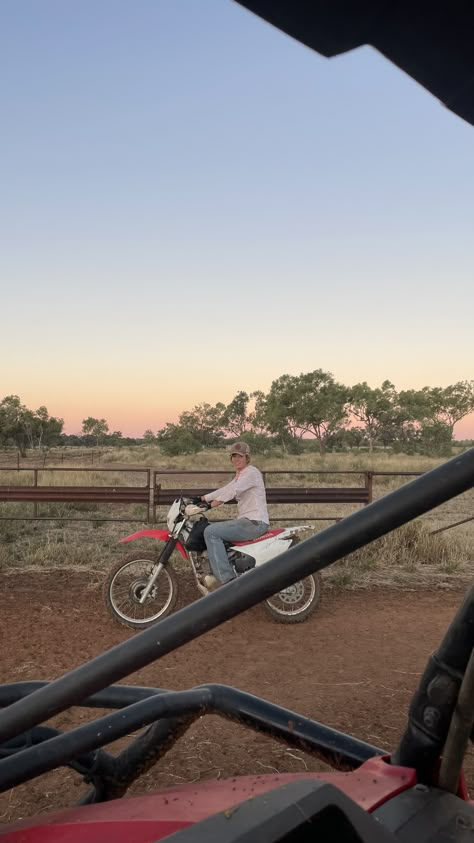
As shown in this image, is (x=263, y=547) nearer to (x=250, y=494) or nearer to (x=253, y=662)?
(x=250, y=494)

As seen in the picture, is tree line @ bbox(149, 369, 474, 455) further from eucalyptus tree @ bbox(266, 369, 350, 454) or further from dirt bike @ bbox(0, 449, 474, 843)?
dirt bike @ bbox(0, 449, 474, 843)

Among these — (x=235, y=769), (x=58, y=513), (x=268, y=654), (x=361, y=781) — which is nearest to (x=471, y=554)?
(x=268, y=654)

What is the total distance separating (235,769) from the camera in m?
3.79

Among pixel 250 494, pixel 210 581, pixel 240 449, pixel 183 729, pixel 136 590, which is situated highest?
pixel 240 449

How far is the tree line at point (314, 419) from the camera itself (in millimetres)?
55688

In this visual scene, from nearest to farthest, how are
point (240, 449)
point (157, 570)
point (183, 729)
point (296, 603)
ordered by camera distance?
point (183, 729) < point (157, 570) < point (296, 603) < point (240, 449)

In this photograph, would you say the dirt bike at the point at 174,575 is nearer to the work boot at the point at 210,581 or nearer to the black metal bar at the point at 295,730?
the work boot at the point at 210,581

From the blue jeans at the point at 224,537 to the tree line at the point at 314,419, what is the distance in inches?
1682

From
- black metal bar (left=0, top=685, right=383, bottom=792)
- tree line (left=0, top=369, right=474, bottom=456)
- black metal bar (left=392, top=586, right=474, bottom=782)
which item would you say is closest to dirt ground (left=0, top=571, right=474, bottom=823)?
black metal bar (left=0, top=685, right=383, bottom=792)

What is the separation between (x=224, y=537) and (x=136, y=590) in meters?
1.02

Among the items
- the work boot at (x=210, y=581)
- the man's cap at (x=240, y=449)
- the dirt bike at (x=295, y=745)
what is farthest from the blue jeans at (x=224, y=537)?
the dirt bike at (x=295, y=745)

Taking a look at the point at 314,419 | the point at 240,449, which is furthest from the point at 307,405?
Answer: the point at 240,449

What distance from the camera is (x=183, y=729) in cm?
146

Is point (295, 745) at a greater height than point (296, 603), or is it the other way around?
point (295, 745)
